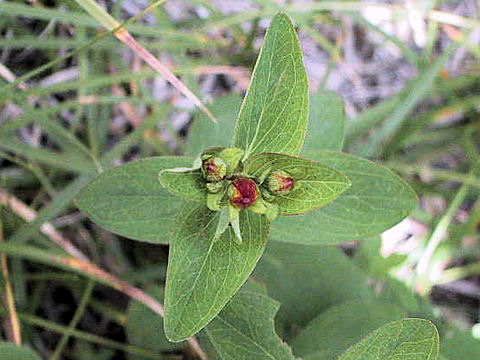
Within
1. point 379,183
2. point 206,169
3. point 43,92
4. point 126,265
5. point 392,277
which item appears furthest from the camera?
point 126,265

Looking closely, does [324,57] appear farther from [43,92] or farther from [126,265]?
[43,92]

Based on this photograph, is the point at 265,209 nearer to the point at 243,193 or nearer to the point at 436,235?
the point at 243,193

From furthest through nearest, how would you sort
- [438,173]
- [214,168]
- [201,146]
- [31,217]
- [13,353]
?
[438,173], [31,217], [201,146], [13,353], [214,168]

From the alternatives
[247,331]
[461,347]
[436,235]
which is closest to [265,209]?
[247,331]

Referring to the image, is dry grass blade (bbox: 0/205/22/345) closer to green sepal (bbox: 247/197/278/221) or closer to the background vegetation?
the background vegetation

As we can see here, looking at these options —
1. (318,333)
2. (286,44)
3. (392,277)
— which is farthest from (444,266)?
(286,44)

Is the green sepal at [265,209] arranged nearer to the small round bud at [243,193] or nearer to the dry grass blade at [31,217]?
the small round bud at [243,193]
